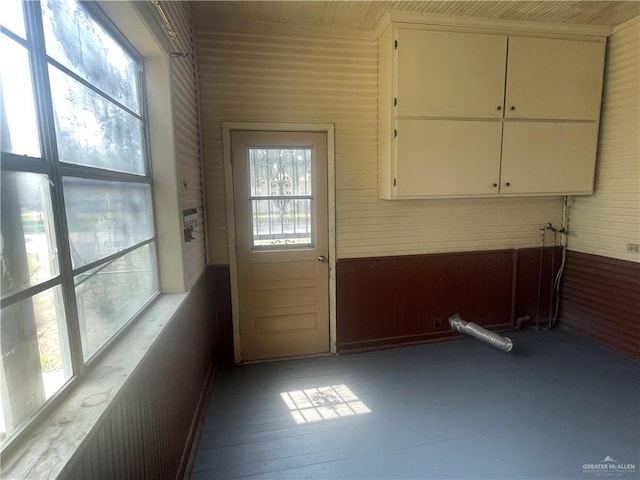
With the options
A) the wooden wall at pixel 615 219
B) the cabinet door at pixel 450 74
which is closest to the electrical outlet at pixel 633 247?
the wooden wall at pixel 615 219

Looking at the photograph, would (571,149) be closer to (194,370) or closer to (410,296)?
(410,296)

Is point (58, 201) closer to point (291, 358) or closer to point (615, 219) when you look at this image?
point (291, 358)

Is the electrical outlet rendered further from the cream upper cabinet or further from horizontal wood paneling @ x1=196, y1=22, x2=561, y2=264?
horizontal wood paneling @ x1=196, y1=22, x2=561, y2=264

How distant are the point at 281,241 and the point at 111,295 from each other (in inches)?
64.1

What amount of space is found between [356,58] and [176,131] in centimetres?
167

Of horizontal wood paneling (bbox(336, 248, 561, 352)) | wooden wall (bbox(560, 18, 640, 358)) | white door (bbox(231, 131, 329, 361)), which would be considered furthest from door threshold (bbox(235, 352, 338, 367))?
wooden wall (bbox(560, 18, 640, 358))

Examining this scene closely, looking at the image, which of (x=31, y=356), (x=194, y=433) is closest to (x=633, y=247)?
(x=194, y=433)

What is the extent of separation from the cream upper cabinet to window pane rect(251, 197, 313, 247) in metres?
0.72

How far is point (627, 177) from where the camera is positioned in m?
2.75

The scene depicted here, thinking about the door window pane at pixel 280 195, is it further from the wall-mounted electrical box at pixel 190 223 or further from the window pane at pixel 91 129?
the window pane at pixel 91 129

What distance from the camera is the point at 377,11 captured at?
7.95ft

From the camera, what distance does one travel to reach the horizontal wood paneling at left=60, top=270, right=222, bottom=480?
3.02 feet

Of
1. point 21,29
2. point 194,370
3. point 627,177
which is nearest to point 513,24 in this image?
point 627,177

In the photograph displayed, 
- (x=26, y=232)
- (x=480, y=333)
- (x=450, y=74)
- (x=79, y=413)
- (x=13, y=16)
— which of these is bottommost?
(x=480, y=333)
